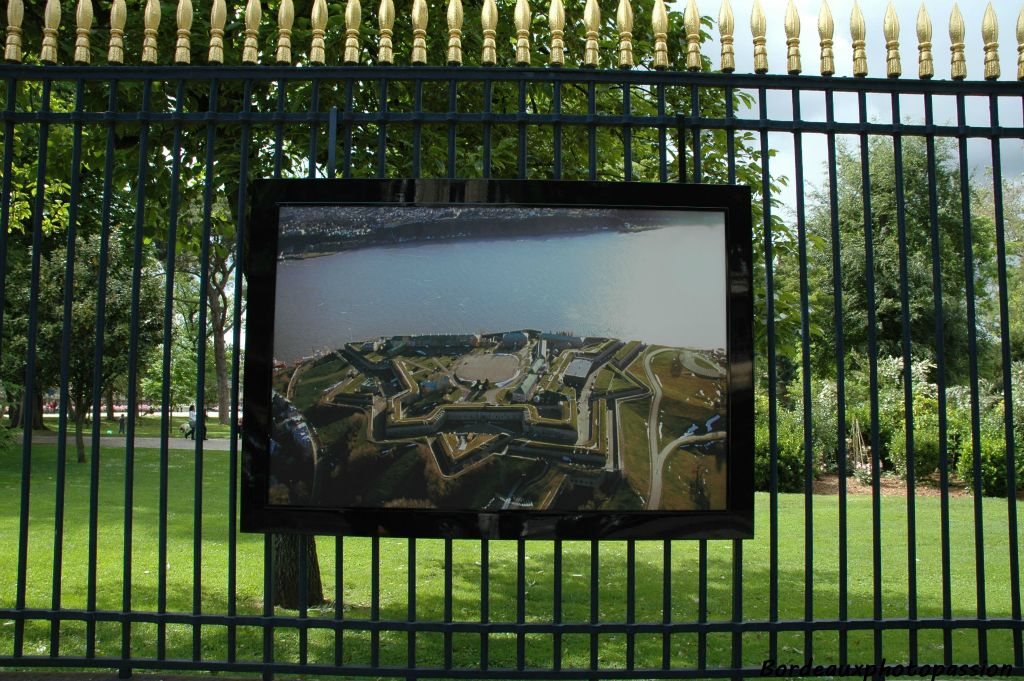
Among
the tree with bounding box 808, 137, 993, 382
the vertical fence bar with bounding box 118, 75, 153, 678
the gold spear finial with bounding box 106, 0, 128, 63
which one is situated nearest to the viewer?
the vertical fence bar with bounding box 118, 75, 153, 678

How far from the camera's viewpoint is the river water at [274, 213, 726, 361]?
409cm

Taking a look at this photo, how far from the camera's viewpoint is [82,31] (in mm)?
4262

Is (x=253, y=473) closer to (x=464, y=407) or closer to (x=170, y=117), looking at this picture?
(x=464, y=407)

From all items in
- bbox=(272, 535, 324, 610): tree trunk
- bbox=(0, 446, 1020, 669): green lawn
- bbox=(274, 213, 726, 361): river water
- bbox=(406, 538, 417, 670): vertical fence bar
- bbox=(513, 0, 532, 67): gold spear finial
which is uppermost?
bbox=(513, 0, 532, 67): gold spear finial

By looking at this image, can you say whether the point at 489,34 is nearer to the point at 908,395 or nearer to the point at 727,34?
the point at 727,34

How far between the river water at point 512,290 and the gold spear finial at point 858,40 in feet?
4.02

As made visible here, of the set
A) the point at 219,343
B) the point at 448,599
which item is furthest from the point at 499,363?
the point at 219,343

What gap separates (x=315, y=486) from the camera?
414 cm

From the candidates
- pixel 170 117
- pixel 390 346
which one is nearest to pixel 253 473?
pixel 390 346

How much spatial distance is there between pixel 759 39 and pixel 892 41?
0.71m

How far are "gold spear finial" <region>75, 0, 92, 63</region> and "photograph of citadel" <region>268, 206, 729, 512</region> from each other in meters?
1.46

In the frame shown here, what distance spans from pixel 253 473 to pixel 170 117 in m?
1.88

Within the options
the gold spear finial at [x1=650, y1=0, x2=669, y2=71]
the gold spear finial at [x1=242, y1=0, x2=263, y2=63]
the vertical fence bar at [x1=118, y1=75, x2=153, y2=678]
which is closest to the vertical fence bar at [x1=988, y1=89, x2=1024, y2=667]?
the gold spear finial at [x1=650, y1=0, x2=669, y2=71]

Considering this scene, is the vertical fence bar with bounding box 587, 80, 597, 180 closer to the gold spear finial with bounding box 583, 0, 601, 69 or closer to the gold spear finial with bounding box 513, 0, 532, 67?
the gold spear finial with bounding box 583, 0, 601, 69
